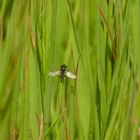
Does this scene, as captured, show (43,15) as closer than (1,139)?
No

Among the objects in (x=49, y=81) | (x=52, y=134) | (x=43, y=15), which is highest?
(x=43, y=15)

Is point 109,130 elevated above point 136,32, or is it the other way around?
point 136,32

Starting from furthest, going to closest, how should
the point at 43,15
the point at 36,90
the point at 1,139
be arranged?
the point at 43,15 → the point at 36,90 → the point at 1,139

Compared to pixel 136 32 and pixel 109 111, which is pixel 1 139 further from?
pixel 136 32

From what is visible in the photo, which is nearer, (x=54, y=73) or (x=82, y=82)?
(x=54, y=73)

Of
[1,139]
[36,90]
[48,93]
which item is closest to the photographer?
[1,139]

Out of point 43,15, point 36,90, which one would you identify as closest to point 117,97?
point 36,90

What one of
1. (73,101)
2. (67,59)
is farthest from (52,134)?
(67,59)

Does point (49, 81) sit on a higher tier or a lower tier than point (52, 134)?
higher

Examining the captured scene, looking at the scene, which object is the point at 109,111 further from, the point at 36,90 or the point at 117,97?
the point at 36,90
